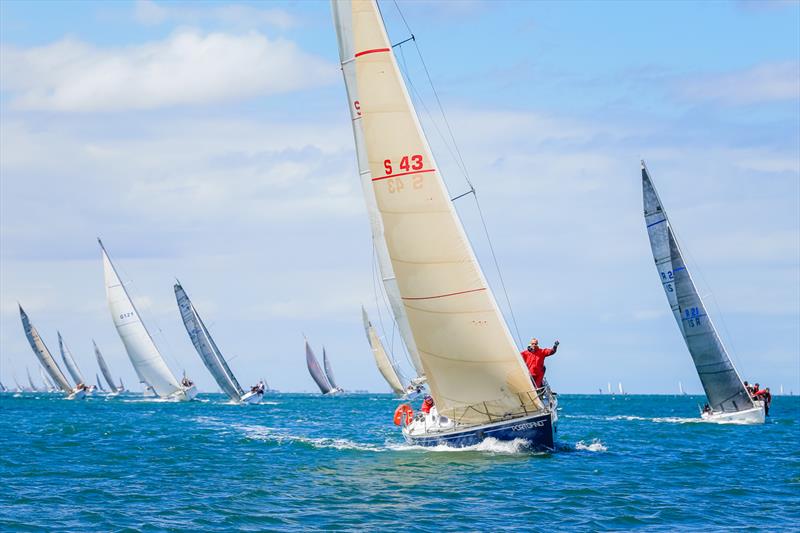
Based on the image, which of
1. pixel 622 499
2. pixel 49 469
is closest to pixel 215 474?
pixel 49 469

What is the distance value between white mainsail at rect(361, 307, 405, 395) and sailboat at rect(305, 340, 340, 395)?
37.5 metres

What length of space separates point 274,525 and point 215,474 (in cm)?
876

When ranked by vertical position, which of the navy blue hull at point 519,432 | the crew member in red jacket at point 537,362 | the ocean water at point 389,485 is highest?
the crew member in red jacket at point 537,362

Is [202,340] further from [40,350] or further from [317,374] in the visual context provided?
[317,374]

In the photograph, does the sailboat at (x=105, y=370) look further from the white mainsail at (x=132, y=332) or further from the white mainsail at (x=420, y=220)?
the white mainsail at (x=420, y=220)

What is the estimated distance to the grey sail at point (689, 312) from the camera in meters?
50.2

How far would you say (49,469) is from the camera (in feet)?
99.3

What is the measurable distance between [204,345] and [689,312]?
1958 inches

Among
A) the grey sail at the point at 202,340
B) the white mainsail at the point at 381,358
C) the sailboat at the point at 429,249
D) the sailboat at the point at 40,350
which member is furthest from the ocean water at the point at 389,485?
the sailboat at the point at 40,350

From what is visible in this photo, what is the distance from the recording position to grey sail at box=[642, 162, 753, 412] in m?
50.2

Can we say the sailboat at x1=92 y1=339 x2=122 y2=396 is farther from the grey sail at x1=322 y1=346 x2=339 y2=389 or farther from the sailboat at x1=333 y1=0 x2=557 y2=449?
the sailboat at x1=333 y1=0 x2=557 y2=449

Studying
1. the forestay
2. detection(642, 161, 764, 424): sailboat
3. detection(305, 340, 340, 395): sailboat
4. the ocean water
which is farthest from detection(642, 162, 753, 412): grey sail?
detection(305, 340, 340, 395): sailboat

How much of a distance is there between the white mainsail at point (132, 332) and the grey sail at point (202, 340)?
499 centimetres

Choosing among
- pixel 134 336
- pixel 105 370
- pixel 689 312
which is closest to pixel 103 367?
pixel 105 370
